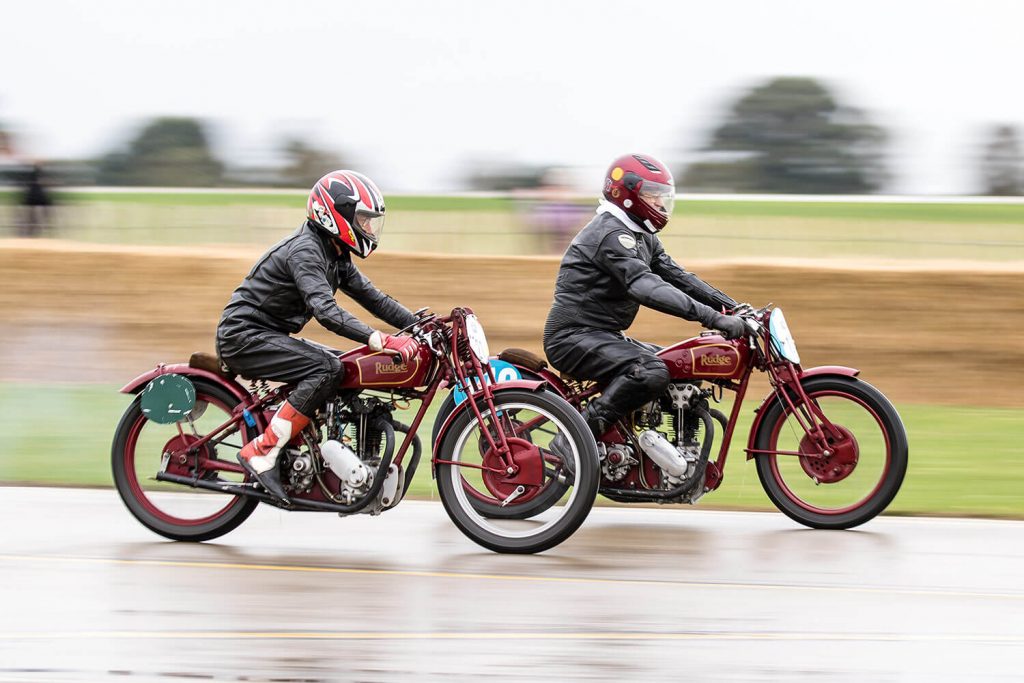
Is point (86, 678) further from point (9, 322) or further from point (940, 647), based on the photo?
point (9, 322)

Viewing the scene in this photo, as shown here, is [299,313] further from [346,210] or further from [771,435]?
[771,435]

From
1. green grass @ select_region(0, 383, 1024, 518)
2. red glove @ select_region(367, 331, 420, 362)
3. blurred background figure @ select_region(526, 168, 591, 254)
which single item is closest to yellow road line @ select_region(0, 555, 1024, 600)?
red glove @ select_region(367, 331, 420, 362)

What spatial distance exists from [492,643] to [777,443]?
2.97 meters

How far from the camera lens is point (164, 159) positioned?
163ft

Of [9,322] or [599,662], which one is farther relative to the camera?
[9,322]

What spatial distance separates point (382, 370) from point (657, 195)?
192 cm

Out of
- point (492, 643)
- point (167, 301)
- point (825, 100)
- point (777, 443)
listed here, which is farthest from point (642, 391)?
point (825, 100)

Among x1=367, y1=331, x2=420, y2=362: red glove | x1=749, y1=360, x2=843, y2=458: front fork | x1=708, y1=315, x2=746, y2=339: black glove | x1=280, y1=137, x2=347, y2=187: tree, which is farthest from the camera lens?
x1=280, y1=137, x2=347, y2=187: tree

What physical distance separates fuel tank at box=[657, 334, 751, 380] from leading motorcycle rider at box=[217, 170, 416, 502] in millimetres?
1467

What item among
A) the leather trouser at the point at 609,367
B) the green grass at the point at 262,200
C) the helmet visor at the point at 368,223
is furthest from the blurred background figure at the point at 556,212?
the helmet visor at the point at 368,223

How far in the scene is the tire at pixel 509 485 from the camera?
23.0ft

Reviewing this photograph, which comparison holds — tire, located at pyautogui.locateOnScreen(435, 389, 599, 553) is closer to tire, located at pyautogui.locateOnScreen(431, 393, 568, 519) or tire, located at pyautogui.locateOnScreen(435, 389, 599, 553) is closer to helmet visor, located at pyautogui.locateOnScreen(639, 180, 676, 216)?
tire, located at pyautogui.locateOnScreen(431, 393, 568, 519)

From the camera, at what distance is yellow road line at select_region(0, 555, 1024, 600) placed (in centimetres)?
637

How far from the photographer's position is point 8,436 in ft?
37.7
